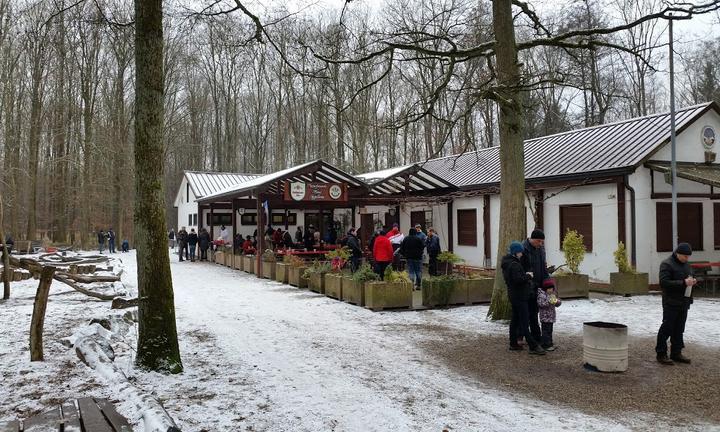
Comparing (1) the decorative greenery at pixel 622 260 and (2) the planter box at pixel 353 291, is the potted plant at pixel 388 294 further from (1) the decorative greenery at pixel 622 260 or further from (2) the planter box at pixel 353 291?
(1) the decorative greenery at pixel 622 260

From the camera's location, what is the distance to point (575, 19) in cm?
1378

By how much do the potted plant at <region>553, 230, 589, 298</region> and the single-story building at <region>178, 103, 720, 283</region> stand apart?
238 cm

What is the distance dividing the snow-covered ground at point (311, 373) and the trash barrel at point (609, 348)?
4.22 ft

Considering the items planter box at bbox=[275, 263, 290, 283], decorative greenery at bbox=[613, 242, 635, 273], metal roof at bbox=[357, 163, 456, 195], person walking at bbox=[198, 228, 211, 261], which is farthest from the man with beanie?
person walking at bbox=[198, 228, 211, 261]

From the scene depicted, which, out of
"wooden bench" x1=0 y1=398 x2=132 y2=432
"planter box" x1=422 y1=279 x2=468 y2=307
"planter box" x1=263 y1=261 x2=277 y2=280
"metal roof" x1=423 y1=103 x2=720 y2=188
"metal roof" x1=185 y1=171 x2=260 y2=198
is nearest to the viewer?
"wooden bench" x1=0 y1=398 x2=132 y2=432

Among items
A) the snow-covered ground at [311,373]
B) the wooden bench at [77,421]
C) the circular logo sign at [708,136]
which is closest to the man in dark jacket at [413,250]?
the snow-covered ground at [311,373]

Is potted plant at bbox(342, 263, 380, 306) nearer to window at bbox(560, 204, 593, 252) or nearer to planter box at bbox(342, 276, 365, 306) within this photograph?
planter box at bbox(342, 276, 365, 306)

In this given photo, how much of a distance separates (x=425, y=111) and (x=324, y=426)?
7421 mm

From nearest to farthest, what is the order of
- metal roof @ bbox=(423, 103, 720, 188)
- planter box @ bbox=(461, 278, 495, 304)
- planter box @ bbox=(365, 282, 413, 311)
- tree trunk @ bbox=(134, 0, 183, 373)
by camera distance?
tree trunk @ bbox=(134, 0, 183, 373) → planter box @ bbox=(365, 282, 413, 311) → planter box @ bbox=(461, 278, 495, 304) → metal roof @ bbox=(423, 103, 720, 188)

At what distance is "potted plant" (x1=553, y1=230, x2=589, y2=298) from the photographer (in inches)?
517

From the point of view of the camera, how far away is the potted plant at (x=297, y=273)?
1539cm

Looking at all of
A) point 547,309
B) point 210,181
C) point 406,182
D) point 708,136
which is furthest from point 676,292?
point 210,181

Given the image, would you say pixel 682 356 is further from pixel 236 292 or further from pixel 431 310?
pixel 236 292

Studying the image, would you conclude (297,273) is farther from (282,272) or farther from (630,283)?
(630,283)
